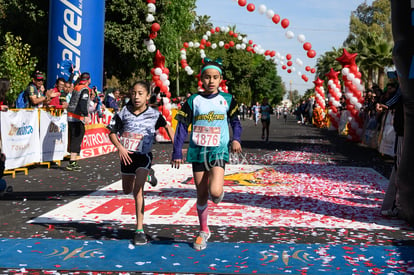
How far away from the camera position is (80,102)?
12719 millimetres

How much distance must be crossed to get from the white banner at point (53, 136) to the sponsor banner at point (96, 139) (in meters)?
1.24

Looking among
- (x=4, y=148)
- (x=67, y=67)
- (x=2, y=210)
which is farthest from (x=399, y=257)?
(x=67, y=67)

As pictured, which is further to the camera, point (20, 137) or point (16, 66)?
point (16, 66)

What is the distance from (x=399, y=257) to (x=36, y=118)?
9.86 metres

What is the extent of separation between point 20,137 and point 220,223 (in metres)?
6.84

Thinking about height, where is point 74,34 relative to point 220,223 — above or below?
above

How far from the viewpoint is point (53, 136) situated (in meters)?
14.0

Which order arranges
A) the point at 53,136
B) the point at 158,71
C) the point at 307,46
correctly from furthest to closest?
the point at 307,46
the point at 158,71
the point at 53,136

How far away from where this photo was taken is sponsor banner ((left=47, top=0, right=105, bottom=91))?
20391mm

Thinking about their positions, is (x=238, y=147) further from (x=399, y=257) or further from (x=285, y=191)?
(x=285, y=191)

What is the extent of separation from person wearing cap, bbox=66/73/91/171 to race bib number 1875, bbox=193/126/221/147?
7.31 metres

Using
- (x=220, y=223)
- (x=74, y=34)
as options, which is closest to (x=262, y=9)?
(x=74, y=34)

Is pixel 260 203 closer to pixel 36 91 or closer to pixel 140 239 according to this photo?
pixel 140 239

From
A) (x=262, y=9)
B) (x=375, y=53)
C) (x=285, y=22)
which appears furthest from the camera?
(x=375, y=53)
